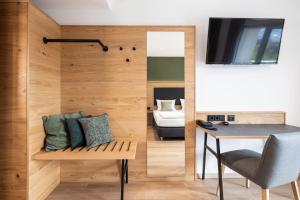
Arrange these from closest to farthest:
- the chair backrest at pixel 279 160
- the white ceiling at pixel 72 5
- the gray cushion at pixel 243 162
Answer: the chair backrest at pixel 279 160
the gray cushion at pixel 243 162
the white ceiling at pixel 72 5

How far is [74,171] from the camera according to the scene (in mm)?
2426

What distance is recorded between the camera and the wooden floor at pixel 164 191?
2.09 metres

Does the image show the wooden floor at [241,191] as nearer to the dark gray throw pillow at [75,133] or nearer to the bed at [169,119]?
the bed at [169,119]

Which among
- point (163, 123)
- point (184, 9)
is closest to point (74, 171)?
point (163, 123)

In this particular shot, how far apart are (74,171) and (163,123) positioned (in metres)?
1.25

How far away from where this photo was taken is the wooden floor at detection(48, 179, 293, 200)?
2.09 meters

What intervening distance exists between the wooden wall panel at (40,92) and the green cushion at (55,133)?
57 millimetres

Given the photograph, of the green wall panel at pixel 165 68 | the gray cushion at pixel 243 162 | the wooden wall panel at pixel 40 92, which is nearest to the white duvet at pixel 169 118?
the green wall panel at pixel 165 68

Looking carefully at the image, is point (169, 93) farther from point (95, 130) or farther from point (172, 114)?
point (95, 130)

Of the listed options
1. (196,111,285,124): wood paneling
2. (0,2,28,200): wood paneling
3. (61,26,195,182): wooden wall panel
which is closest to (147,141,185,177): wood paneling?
(61,26,195,182): wooden wall panel

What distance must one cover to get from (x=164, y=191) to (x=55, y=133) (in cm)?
135

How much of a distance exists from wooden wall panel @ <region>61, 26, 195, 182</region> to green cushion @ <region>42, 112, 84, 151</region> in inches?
14.3

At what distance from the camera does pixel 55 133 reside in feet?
6.68

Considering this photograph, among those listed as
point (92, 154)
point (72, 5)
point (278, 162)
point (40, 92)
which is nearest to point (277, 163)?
point (278, 162)
